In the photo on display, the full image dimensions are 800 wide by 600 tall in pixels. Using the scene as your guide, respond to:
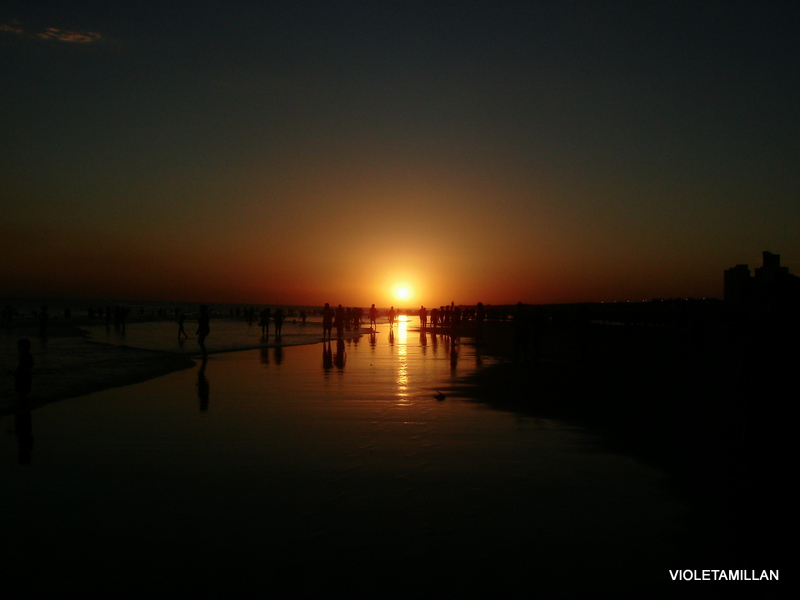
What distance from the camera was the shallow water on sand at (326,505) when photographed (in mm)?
4457

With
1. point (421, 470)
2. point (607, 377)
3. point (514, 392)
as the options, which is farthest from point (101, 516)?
point (607, 377)

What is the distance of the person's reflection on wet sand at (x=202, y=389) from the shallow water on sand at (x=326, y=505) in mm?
896

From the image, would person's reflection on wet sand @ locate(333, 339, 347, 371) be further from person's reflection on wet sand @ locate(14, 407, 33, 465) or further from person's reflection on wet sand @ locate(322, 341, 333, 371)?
person's reflection on wet sand @ locate(14, 407, 33, 465)

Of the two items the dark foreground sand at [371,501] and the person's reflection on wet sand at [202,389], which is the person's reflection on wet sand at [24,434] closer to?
the dark foreground sand at [371,501]

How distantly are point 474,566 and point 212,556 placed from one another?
7.26ft

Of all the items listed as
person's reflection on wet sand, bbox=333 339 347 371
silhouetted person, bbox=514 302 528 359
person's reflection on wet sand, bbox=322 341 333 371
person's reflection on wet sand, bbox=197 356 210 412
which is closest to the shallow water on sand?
person's reflection on wet sand, bbox=197 356 210 412

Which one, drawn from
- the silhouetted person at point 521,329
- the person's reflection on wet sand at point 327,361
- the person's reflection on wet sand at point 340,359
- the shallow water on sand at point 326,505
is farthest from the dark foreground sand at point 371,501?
the silhouetted person at point 521,329

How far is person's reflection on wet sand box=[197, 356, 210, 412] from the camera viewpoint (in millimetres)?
11862

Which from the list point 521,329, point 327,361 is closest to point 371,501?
point 327,361

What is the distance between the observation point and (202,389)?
14125mm

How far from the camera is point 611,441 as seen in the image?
8867 millimetres

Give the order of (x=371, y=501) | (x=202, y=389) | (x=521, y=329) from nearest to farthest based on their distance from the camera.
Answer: (x=371, y=501), (x=202, y=389), (x=521, y=329)

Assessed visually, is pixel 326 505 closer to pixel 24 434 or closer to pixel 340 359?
pixel 24 434

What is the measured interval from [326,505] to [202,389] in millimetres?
9297
